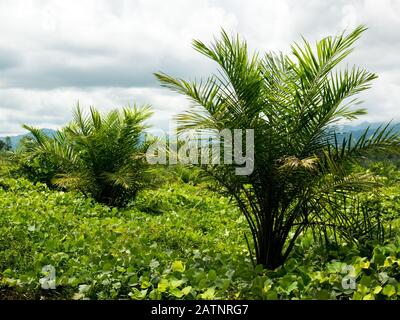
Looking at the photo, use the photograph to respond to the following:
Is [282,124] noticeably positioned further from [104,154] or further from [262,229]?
[104,154]

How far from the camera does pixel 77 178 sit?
9852 mm

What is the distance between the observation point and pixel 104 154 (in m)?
10.1

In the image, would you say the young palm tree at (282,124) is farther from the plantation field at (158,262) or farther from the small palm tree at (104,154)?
the small palm tree at (104,154)

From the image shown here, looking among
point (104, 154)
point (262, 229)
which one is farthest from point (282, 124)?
point (104, 154)

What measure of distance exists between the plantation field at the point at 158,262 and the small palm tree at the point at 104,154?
4.30ft

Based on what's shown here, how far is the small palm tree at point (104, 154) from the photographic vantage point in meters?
9.91

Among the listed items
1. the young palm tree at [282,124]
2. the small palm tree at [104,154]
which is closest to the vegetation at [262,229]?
the young palm tree at [282,124]

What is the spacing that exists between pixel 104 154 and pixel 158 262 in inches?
201

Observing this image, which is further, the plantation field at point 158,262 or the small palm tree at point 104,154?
the small palm tree at point 104,154

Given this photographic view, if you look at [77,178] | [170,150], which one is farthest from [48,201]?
[170,150]

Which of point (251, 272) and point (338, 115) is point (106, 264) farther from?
point (338, 115)

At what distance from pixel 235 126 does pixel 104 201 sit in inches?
199

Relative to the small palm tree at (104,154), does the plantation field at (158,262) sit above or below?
below

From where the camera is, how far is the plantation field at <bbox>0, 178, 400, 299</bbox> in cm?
445
